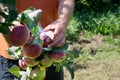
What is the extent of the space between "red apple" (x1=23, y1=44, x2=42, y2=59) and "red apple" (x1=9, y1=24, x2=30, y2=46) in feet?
0.28

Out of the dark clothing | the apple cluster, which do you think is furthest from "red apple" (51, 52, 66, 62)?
the dark clothing

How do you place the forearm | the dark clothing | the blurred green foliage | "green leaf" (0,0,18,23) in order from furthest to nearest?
the blurred green foliage, the dark clothing, the forearm, "green leaf" (0,0,18,23)

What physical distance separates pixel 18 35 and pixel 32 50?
114 mm

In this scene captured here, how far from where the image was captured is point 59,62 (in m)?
1.35

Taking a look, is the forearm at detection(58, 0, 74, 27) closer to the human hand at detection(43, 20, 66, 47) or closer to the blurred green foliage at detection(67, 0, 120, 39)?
the human hand at detection(43, 20, 66, 47)

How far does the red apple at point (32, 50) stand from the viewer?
47.5 inches

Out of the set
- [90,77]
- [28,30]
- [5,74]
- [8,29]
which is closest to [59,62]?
[28,30]

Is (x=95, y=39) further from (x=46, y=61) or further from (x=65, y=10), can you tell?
(x=46, y=61)

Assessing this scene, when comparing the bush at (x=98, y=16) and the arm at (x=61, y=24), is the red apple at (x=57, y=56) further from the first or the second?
the bush at (x=98, y=16)

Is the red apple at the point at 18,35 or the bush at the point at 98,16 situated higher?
the bush at the point at 98,16

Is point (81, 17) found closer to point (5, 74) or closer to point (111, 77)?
point (111, 77)

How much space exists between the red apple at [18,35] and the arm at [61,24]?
22 centimetres

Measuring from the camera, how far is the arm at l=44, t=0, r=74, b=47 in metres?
1.48

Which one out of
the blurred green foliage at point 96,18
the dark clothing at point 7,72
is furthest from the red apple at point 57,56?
the blurred green foliage at point 96,18
